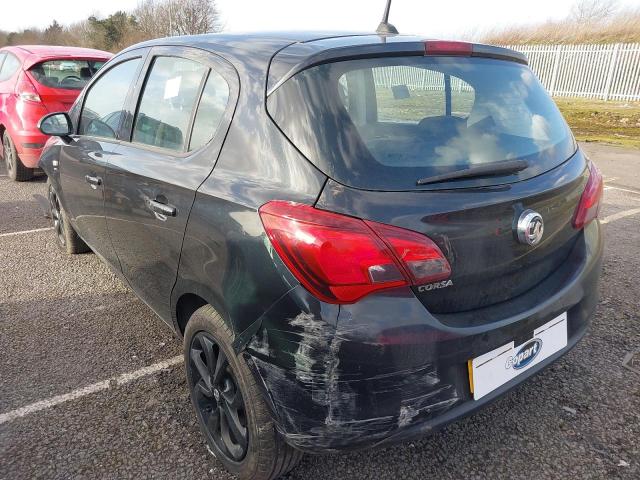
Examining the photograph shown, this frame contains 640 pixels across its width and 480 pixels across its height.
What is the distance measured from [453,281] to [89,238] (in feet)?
8.69

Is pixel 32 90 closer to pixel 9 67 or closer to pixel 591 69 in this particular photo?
pixel 9 67

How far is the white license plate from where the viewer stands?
5.57 ft

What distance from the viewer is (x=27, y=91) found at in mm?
6102

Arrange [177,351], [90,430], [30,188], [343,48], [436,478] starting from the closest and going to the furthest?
[343,48] < [436,478] < [90,430] < [177,351] < [30,188]

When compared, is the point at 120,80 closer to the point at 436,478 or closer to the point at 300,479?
the point at 300,479

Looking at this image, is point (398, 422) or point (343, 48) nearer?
point (398, 422)

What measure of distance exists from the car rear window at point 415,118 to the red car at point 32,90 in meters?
5.50

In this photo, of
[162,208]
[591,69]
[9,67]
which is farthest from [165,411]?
[591,69]

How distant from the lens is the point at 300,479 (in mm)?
1979

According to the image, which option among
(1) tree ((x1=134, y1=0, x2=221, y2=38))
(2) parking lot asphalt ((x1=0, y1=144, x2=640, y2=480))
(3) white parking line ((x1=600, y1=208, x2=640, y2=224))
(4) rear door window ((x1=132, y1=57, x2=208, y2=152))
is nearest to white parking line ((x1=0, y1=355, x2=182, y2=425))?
(2) parking lot asphalt ((x1=0, y1=144, x2=640, y2=480))

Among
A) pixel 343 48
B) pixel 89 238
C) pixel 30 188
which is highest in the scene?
pixel 343 48

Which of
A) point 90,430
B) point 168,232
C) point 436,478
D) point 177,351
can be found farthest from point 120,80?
point 436,478

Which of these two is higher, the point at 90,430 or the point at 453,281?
the point at 453,281

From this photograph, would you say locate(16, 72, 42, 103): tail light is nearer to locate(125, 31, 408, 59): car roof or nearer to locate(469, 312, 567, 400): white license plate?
locate(125, 31, 408, 59): car roof
